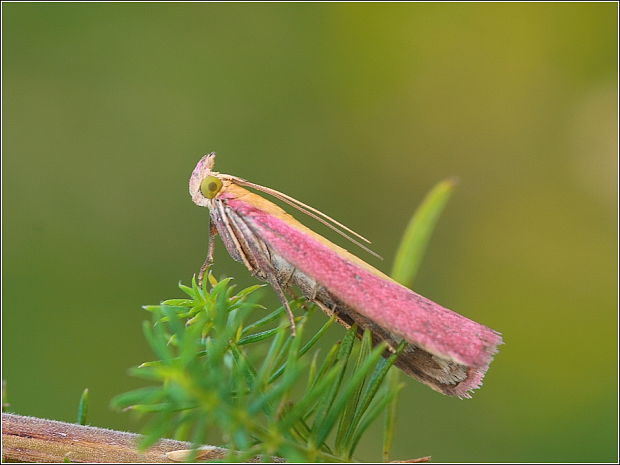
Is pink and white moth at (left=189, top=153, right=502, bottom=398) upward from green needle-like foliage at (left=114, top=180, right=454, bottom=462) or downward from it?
upward

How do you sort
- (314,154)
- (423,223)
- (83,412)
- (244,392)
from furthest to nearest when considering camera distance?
(314,154) → (423,223) → (83,412) → (244,392)

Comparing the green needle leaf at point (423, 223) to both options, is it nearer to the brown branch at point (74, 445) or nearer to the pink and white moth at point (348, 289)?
the pink and white moth at point (348, 289)

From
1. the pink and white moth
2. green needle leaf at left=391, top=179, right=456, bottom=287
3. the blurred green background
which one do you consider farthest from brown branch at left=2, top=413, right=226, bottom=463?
the blurred green background

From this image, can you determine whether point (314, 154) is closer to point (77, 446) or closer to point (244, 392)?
point (77, 446)

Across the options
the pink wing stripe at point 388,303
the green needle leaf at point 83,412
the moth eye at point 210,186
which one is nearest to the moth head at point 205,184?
the moth eye at point 210,186

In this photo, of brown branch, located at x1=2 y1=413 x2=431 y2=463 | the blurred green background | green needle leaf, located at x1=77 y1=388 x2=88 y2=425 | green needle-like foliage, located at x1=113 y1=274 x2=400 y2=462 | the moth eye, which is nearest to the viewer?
green needle-like foliage, located at x1=113 y1=274 x2=400 y2=462

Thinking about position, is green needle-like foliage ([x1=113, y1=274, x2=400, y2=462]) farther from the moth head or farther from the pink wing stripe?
the moth head

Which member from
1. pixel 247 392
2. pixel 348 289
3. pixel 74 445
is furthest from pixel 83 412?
pixel 348 289
